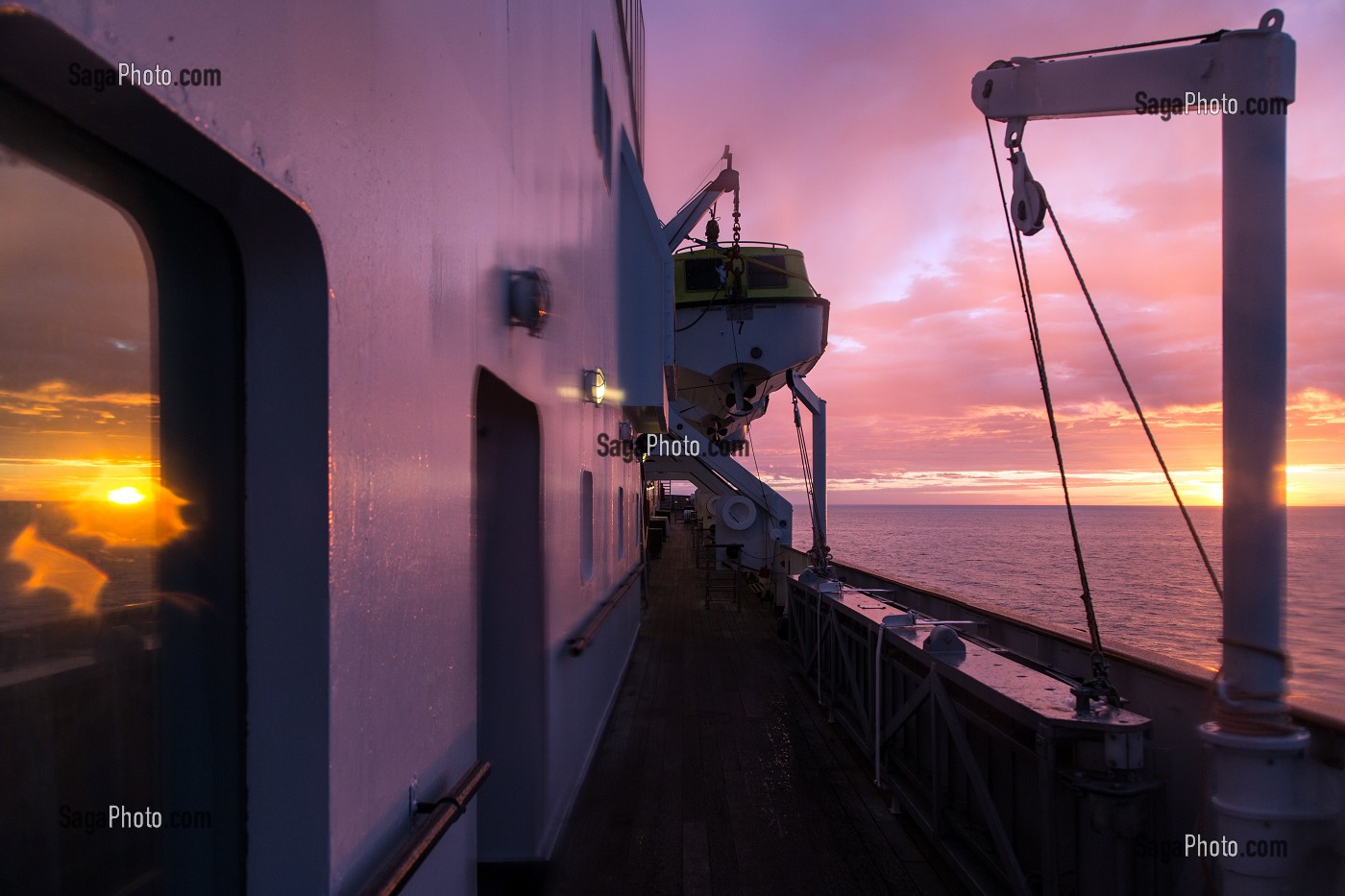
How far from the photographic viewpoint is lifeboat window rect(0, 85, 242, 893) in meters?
1.13

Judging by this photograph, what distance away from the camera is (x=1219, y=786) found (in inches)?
94.0

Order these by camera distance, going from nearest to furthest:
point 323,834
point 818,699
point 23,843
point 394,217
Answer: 1. point 23,843
2. point 323,834
3. point 394,217
4. point 818,699

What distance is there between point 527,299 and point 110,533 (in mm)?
2272

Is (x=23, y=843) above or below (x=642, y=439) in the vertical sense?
below

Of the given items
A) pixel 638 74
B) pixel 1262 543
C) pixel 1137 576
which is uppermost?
pixel 638 74

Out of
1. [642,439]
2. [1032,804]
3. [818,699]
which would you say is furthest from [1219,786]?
[642,439]

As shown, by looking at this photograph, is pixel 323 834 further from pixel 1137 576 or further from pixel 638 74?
pixel 1137 576

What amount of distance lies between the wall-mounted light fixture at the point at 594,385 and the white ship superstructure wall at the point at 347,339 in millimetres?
2189

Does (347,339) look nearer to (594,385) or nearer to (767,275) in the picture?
(594,385)

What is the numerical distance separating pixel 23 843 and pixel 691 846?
386 centimetres

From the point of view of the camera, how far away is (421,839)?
1989mm

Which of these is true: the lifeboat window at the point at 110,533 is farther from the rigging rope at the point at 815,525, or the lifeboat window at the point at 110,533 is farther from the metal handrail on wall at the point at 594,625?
the rigging rope at the point at 815,525

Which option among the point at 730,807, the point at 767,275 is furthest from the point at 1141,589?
the point at 730,807

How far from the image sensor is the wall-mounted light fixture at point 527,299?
340cm
